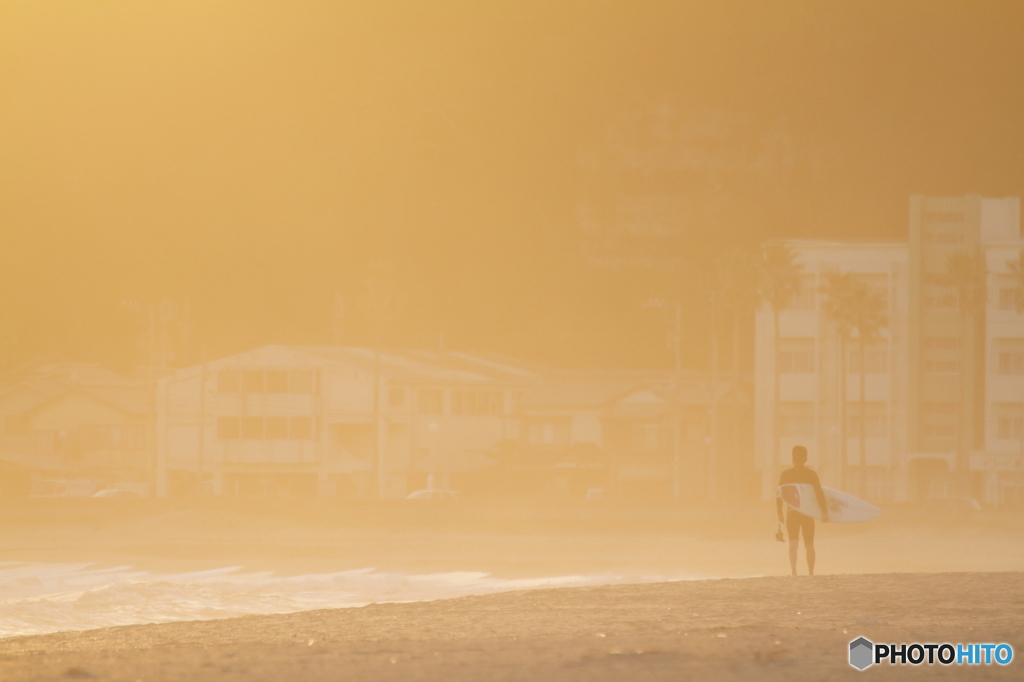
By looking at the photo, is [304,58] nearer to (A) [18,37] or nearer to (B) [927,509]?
(A) [18,37]

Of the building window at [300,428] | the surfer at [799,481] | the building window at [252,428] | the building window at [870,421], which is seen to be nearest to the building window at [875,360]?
the building window at [870,421]

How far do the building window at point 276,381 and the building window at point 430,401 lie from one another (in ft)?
20.7

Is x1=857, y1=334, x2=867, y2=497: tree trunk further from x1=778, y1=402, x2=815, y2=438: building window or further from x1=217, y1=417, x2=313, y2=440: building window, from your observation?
x1=217, y1=417, x2=313, y2=440: building window

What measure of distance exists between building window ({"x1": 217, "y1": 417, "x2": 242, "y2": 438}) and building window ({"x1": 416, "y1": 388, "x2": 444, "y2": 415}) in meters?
8.51

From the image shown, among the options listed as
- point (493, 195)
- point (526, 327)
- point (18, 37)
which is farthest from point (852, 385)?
point (18, 37)

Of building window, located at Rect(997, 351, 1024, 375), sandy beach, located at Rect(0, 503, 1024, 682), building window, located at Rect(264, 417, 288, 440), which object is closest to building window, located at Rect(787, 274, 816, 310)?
building window, located at Rect(997, 351, 1024, 375)

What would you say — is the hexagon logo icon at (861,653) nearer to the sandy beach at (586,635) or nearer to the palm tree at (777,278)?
the sandy beach at (586,635)

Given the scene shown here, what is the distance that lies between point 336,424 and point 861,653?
5308cm

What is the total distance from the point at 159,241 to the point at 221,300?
81.1ft

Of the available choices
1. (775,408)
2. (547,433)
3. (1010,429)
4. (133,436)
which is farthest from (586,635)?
(133,436)

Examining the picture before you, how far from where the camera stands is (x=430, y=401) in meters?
61.0

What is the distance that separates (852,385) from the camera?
68500 mm

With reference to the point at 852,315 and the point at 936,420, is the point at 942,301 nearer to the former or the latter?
the point at 936,420

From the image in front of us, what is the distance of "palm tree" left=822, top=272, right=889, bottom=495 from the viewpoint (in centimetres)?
6272
